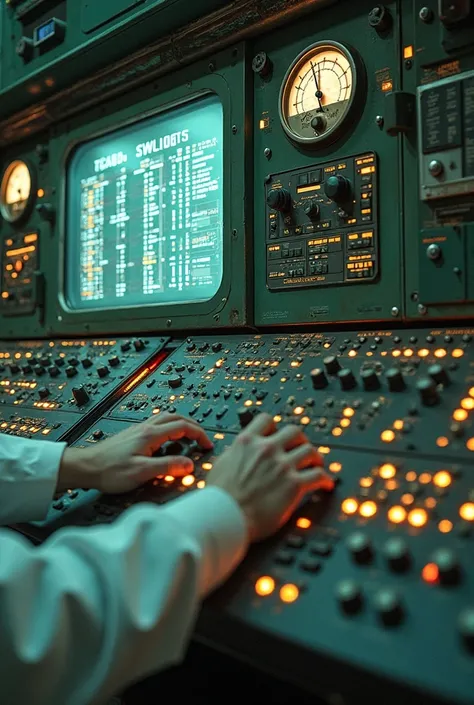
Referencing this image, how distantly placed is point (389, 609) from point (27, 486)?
0.83 metres

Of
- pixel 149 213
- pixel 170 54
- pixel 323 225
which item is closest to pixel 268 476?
pixel 323 225

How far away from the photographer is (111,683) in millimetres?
736

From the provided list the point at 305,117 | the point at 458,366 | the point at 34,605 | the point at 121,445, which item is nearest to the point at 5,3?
the point at 305,117

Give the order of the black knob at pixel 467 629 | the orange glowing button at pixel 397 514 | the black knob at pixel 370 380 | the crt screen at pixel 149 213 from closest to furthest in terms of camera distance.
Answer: the black knob at pixel 467 629 → the orange glowing button at pixel 397 514 → the black knob at pixel 370 380 → the crt screen at pixel 149 213

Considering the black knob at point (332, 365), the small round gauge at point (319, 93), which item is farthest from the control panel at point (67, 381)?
the small round gauge at point (319, 93)

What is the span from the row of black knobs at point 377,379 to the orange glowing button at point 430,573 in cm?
36

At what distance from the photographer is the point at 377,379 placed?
1176 millimetres

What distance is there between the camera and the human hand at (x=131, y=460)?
1.19 meters

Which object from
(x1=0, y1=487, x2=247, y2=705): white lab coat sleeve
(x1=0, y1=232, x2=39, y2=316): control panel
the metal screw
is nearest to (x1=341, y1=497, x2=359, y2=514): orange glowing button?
(x1=0, y1=487, x2=247, y2=705): white lab coat sleeve

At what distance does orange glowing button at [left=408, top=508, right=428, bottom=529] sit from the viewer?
2.78 ft

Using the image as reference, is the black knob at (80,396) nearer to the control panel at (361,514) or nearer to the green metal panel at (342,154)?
the control panel at (361,514)

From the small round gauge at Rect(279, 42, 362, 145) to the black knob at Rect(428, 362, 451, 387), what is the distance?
72cm

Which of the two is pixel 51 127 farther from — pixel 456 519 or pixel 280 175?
pixel 456 519

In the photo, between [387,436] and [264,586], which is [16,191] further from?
[264,586]
